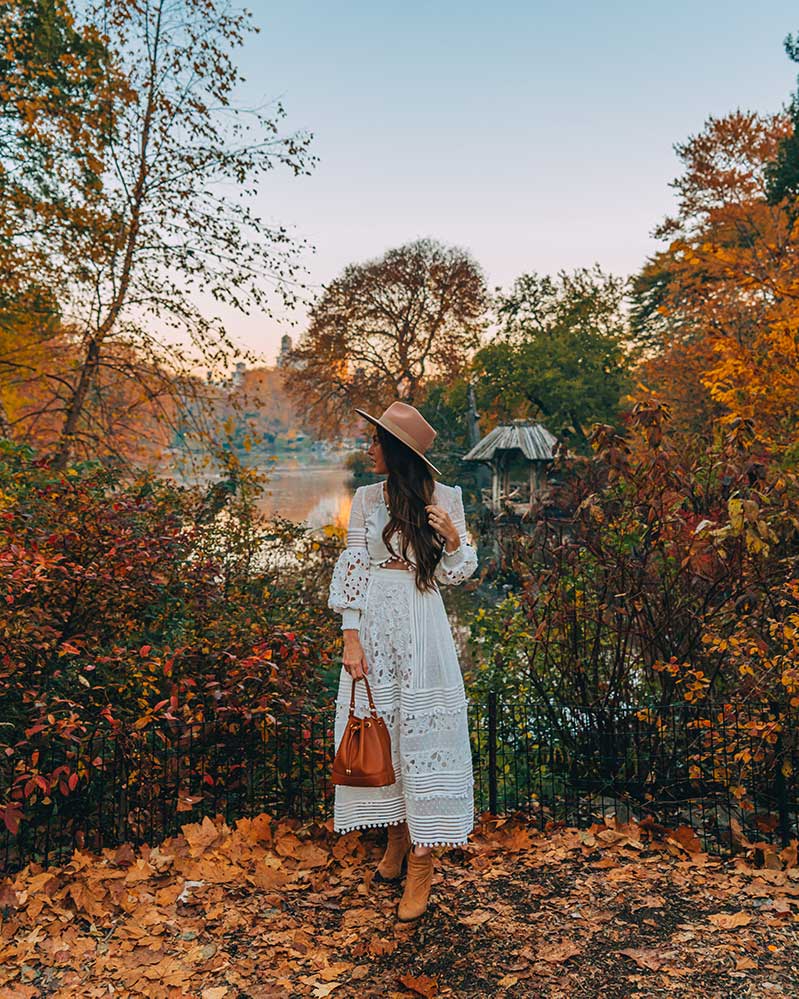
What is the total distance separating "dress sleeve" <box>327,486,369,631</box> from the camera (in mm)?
3195

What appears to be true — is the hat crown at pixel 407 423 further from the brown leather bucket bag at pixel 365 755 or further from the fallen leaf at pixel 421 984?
the fallen leaf at pixel 421 984

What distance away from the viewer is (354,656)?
3.15m

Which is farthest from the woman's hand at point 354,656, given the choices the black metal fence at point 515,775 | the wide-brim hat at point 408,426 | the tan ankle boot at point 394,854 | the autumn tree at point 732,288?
the autumn tree at point 732,288

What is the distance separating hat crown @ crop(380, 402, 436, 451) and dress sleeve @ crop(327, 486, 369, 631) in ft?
1.00

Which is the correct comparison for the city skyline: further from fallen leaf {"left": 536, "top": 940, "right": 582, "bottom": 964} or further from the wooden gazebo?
fallen leaf {"left": 536, "top": 940, "right": 582, "bottom": 964}

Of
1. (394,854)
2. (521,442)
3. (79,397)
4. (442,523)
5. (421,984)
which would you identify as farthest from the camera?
(521,442)

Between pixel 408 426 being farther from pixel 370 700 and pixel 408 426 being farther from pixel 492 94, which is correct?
pixel 492 94

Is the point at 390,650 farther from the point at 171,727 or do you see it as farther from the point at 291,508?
the point at 291,508

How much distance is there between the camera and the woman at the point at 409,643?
10.3ft

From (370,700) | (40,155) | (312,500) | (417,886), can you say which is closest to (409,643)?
(370,700)

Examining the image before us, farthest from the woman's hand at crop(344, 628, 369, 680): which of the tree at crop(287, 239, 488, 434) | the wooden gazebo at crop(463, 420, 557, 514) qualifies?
the tree at crop(287, 239, 488, 434)

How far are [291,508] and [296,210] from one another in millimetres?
18124

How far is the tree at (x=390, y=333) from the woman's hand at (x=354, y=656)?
25763 mm

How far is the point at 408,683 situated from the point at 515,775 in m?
1.66
